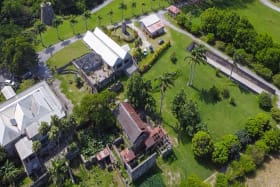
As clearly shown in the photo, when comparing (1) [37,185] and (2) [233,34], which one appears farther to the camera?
(2) [233,34]

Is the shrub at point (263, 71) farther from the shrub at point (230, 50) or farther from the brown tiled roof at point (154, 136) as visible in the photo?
the brown tiled roof at point (154, 136)

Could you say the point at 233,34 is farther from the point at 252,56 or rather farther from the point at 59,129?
the point at 59,129

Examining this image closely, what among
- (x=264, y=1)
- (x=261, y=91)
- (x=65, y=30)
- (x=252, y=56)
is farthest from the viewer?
(x=264, y=1)

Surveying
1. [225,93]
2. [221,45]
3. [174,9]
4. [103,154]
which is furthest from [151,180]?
[174,9]

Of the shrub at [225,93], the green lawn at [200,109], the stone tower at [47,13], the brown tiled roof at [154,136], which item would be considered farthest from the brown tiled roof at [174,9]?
the brown tiled roof at [154,136]

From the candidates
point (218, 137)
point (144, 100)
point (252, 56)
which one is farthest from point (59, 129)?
point (252, 56)

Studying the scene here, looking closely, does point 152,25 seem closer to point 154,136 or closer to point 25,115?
point 154,136

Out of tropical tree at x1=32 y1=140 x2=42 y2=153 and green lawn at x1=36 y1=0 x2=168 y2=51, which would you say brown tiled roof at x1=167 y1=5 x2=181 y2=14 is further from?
tropical tree at x1=32 y1=140 x2=42 y2=153

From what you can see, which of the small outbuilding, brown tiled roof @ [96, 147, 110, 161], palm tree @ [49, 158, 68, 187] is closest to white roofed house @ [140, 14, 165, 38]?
the small outbuilding
